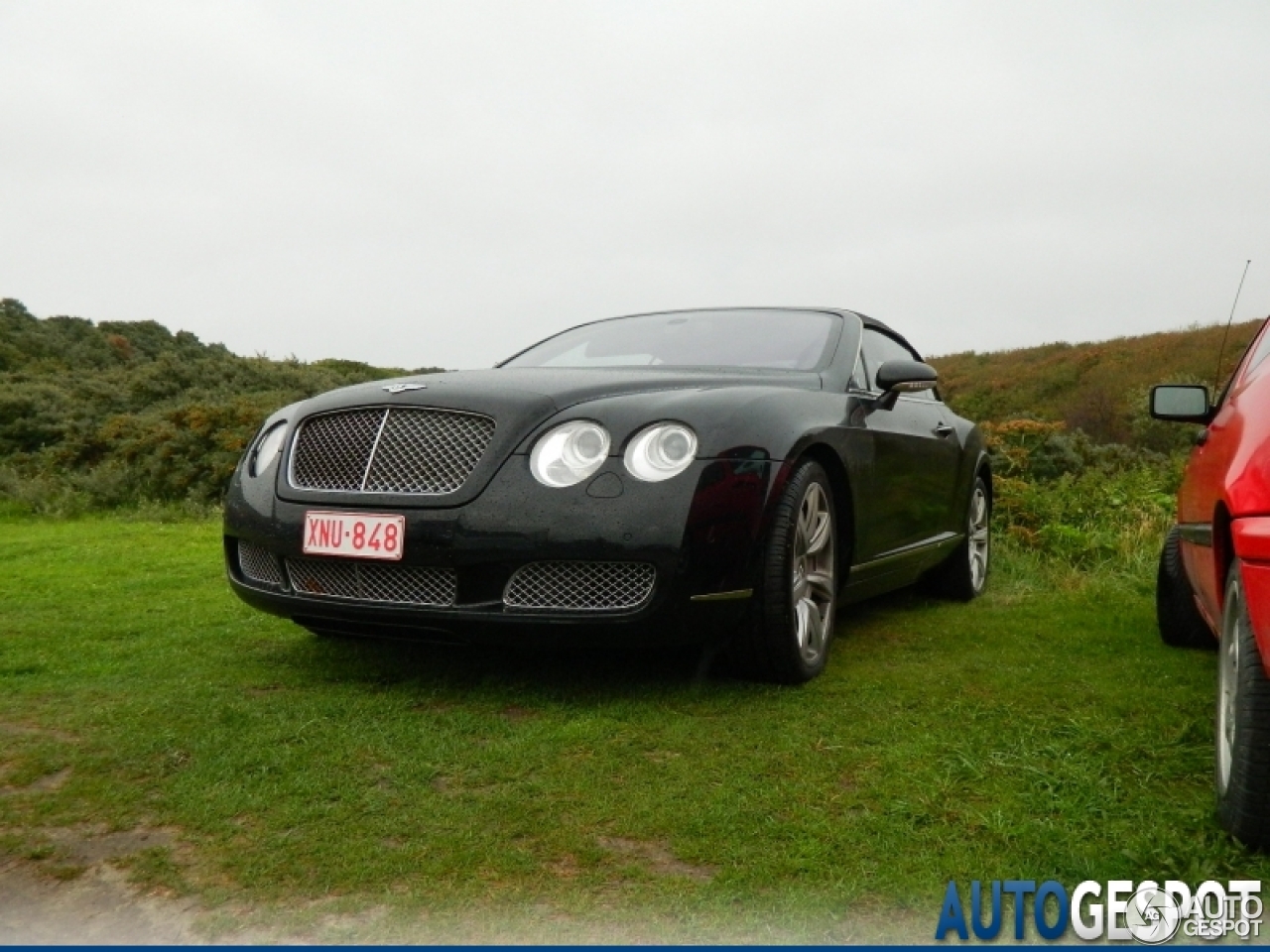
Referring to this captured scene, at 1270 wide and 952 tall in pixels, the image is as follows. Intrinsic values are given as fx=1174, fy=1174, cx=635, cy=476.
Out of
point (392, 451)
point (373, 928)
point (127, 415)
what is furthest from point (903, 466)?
point (127, 415)

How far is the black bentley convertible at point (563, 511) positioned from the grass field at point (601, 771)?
0.84ft

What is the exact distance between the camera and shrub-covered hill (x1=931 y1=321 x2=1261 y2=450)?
20.4 meters

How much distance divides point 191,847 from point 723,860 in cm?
106

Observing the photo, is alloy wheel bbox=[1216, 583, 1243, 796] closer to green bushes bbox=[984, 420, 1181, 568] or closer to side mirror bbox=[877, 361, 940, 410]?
side mirror bbox=[877, 361, 940, 410]

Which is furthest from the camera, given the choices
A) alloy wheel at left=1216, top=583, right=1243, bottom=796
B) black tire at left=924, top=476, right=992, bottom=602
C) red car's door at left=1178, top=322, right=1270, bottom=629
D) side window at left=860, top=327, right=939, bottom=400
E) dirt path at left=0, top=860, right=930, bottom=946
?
black tire at left=924, top=476, right=992, bottom=602

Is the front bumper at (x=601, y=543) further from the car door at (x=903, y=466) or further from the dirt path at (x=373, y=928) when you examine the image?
the dirt path at (x=373, y=928)

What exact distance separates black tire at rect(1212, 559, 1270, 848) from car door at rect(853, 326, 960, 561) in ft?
6.02

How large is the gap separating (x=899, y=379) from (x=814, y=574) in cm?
104

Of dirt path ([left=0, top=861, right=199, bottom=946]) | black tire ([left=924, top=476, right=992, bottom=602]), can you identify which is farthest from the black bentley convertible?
black tire ([left=924, top=476, right=992, bottom=602])

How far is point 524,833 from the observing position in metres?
2.42

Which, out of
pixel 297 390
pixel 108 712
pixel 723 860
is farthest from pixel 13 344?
pixel 723 860

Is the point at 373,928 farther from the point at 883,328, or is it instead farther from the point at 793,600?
the point at 883,328

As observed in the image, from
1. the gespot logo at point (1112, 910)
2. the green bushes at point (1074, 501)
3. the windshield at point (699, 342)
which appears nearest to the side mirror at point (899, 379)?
the windshield at point (699, 342)

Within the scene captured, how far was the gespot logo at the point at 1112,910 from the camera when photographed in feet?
6.59
